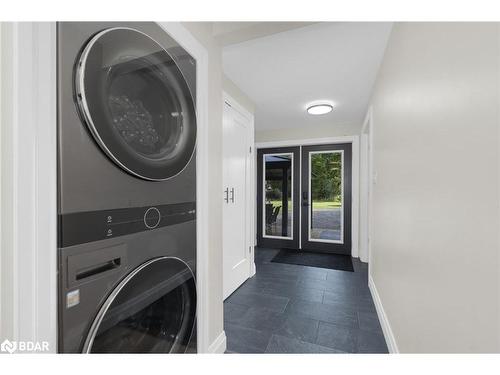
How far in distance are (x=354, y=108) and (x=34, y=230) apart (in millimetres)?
3535

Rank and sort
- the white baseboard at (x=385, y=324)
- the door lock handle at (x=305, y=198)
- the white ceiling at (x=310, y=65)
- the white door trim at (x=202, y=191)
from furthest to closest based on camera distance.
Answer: the door lock handle at (x=305, y=198) → the white ceiling at (x=310, y=65) → the white baseboard at (x=385, y=324) → the white door trim at (x=202, y=191)

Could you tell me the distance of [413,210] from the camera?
4.03 feet

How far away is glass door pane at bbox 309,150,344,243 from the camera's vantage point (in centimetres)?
407

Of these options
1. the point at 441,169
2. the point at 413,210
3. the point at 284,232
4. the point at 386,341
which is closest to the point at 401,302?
the point at 386,341

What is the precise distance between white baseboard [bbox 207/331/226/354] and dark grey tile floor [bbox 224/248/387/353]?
13 centimetres

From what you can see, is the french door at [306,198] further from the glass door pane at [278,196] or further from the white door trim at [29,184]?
the white door trim at [29,184]

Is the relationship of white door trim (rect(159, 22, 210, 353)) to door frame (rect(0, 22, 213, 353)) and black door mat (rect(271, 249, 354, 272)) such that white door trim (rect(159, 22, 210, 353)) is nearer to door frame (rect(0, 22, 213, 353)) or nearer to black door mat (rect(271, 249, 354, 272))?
door frame (rect(0, 22, 213, 353))

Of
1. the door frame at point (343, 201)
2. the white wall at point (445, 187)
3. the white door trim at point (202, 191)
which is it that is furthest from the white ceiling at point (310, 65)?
the door frame at point (343, 201)

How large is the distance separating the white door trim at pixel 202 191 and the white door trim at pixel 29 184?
688 millimetres

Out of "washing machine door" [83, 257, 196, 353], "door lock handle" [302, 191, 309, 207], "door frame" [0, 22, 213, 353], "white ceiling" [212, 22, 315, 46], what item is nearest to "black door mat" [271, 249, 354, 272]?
"door lock handle" [302, 191, 309, 207]

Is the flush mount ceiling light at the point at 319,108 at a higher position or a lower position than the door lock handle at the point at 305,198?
higher

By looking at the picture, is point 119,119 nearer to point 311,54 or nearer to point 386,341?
point 311,54

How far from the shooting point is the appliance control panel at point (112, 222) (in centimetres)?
70
